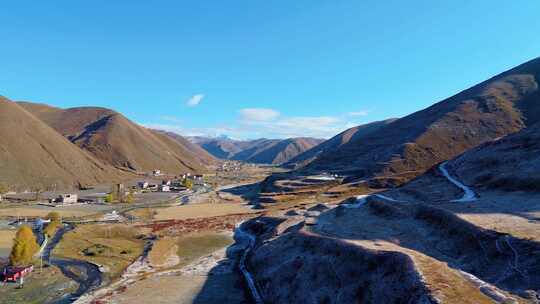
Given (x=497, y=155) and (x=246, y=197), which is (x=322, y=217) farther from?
(x=246, y=197)

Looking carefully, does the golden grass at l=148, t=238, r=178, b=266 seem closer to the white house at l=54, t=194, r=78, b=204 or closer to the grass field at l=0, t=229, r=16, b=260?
the grass field at l=0, t=229, r=16, b=260

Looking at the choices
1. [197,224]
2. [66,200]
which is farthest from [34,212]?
[197,224]

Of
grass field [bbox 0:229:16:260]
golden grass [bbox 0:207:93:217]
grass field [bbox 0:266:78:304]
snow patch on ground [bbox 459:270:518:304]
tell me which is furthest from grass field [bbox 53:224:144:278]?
snow patch on ground [bbox 459:270:518:304]

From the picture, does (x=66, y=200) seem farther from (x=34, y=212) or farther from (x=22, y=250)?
(x=22, y=250)

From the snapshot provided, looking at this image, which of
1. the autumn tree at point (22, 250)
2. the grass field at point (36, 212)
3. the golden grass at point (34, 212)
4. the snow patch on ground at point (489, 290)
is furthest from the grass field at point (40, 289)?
the grass field at point (36, 212)

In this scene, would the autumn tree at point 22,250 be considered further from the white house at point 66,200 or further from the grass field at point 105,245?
the white house at point 66,200

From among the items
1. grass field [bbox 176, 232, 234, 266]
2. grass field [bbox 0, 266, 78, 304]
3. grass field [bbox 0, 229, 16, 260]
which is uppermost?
grass field [bbox 0, 229, 16, 260]
